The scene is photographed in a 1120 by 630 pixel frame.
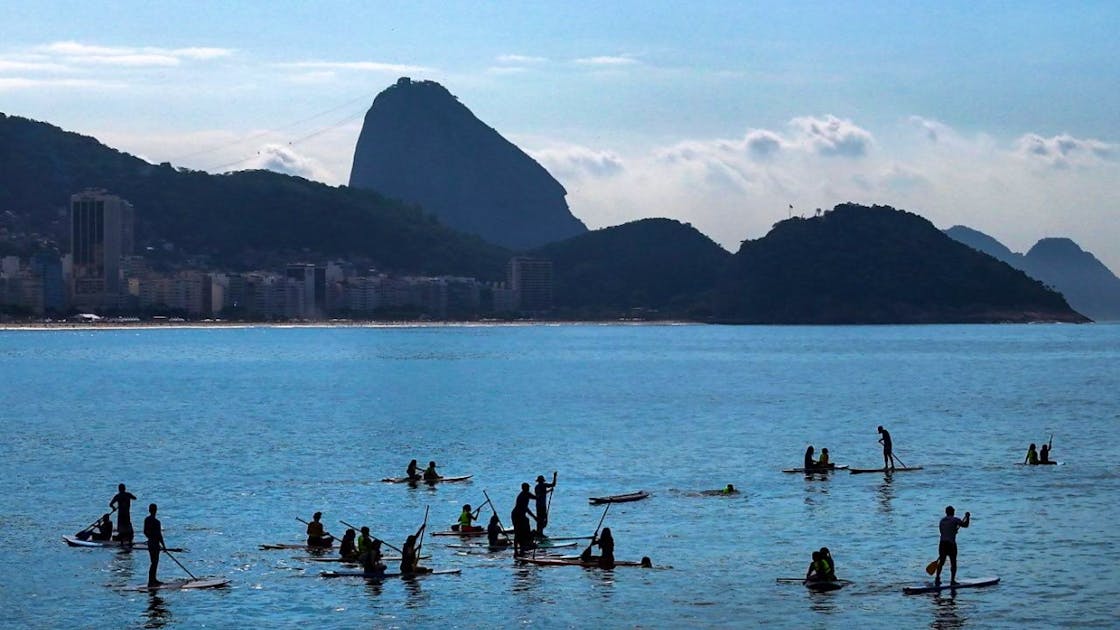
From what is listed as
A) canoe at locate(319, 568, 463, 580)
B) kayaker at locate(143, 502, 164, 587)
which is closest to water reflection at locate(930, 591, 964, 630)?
canoe at locate(319, 568, 463, 580)

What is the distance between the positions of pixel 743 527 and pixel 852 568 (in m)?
8.87

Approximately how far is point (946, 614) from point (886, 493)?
84.6ft

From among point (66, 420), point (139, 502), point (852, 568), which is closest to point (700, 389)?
point (66, 420)

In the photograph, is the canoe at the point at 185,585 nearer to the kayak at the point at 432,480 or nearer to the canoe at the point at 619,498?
the canoe at the point at 619,498

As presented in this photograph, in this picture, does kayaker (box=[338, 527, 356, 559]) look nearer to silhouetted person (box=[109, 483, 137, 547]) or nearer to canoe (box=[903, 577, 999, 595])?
silhouetted person (box=[109, 483, 137, 547])

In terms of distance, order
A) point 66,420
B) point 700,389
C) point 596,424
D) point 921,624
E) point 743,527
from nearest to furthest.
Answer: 1. point 921,624
2. point 743,527
3. point 596,424
4. point 66,420
5. point 700,389

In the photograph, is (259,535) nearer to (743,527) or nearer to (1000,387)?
(743,527)

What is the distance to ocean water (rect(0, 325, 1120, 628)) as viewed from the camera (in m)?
41.8

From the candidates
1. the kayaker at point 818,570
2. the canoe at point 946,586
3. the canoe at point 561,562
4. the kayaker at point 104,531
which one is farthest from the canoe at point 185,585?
the canoe at point 946,586

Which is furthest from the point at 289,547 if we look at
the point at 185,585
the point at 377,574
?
the point at 185,585

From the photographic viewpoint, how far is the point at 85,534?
170ft

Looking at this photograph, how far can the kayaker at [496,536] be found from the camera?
166 ft

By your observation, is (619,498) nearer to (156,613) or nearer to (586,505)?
(586,505)

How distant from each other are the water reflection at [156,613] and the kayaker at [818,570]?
62.7 ft
